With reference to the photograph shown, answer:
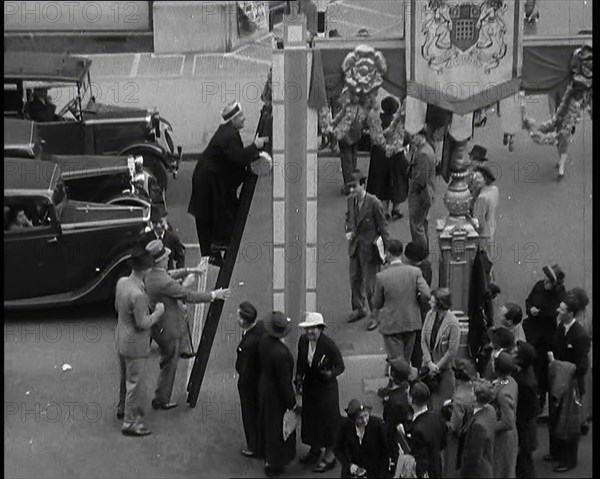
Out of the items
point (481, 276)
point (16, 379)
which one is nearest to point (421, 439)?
point (481, 276)

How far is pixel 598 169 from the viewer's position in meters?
13.6

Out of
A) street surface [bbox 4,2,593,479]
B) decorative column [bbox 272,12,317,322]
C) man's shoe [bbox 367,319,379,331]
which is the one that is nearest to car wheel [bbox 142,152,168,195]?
street surface [bbox 4,2,593,479]

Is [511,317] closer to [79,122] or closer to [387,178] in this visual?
[387,178]

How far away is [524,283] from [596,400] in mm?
3354

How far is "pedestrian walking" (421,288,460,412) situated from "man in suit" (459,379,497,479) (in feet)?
3.10

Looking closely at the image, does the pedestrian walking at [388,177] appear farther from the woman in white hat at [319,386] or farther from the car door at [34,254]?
the woman in white hat at [319,386]

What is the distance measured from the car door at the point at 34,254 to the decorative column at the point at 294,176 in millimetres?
3229

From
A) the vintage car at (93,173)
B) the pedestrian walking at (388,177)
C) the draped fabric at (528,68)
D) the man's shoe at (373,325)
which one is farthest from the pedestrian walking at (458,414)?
the vintage car at (93,173)

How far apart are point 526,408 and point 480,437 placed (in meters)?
0.67

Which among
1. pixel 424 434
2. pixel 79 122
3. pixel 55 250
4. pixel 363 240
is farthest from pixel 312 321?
pixel 79 122

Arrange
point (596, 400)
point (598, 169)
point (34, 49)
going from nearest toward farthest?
point (596, 400) < point (598, 169) < point (34, 49)

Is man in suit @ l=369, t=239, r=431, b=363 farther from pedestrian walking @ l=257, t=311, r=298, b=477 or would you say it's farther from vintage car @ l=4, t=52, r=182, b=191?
vintage car @ l=4, t=52, r=182, b=191

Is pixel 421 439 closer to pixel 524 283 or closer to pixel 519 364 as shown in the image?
pixel 519 364

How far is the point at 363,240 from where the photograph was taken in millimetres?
13492
